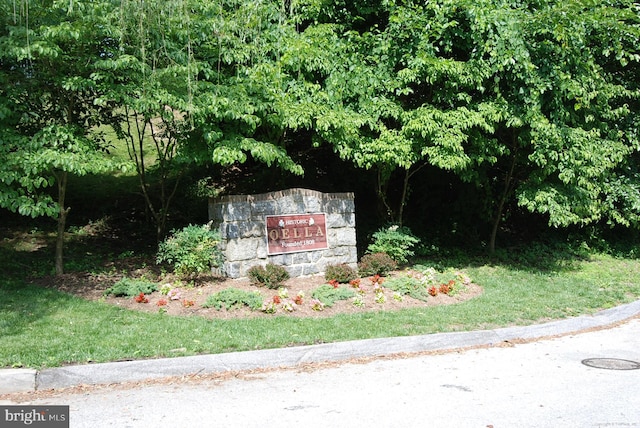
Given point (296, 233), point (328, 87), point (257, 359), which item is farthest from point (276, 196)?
point (257, 359)

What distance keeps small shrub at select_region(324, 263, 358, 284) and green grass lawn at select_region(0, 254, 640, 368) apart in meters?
1.84

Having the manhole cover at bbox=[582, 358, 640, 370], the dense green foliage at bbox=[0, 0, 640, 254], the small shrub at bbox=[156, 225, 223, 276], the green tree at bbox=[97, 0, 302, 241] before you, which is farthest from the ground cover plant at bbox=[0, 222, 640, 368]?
the green tree at bbox=[97, 0, 302, 241]

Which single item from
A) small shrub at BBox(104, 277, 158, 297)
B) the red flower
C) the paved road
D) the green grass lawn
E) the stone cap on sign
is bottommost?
the paved road

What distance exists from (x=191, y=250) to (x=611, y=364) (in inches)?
246

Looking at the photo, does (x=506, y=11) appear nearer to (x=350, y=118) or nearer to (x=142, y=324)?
(x=350, y=118)

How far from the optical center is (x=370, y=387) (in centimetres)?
515

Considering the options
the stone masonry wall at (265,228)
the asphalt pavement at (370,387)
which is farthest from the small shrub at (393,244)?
the asphalt pavement at (370,387)

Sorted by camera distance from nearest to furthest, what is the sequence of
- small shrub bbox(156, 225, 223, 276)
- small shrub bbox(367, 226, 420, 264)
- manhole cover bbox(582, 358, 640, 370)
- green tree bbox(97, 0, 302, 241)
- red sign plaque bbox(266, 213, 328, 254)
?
1. manhole cover bbox(582, 358, 640, 370)
2. green tree bbox(97, 0, 302, 241)
3. small shrub bbox(156, 225, 223, 276)
4. red sign plaque bbox(266, 213, 328, 254)
5. small shrub bbox(367, 226, 420, 264)

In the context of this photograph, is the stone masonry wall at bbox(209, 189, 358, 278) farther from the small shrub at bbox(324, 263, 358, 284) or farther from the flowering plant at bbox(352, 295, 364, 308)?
the flowering plant at bbox(352, 295, 364, 308)

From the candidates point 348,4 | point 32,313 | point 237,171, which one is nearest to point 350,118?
point 348,4

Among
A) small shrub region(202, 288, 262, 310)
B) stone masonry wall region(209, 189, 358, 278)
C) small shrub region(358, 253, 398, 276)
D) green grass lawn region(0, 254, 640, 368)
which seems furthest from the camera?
small shrub region(358, 253, 398, 276)

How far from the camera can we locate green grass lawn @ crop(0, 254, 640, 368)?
580 centimetres

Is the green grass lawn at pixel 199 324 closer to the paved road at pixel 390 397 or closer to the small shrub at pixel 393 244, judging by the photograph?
the paved road at pixel 390 397

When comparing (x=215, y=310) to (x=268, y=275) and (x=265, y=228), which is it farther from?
(x=265, y=228)
